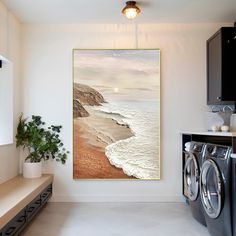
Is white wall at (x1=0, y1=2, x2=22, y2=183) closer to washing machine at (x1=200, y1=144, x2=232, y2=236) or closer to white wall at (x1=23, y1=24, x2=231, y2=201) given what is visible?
white wall at (x1=23, y1=24, x2=231, y2=201)

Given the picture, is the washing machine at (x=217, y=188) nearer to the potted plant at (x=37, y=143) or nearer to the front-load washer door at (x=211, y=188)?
the front-load washer door at (x=211, y=188)

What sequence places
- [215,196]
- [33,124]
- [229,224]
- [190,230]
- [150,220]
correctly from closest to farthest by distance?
[229,224], [215,196], [190,230], [150,220], [33,124]

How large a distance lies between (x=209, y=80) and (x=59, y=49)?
6.89ft

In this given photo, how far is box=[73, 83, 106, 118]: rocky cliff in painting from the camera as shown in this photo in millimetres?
4125

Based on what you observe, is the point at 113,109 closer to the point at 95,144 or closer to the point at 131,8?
the point at 95,144

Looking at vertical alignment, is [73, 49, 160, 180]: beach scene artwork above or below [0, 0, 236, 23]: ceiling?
below

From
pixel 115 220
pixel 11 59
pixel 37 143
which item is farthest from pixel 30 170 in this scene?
pixel 11 59

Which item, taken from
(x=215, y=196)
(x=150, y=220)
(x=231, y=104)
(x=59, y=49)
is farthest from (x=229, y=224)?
(x=59, y=49)

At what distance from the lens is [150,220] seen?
3281 mm

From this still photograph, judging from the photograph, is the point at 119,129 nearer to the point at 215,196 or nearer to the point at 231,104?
the point at 231,104

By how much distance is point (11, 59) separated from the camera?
3789 mm

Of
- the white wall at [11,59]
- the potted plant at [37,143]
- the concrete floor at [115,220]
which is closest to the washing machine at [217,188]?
the concrete floor at [115,220]

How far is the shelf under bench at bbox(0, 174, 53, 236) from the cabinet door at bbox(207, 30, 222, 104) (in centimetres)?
236

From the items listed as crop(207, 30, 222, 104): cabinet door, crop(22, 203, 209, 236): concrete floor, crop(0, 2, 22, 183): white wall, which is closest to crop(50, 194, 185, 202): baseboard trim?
crop(22, 203, 209, 236): concrete floor
